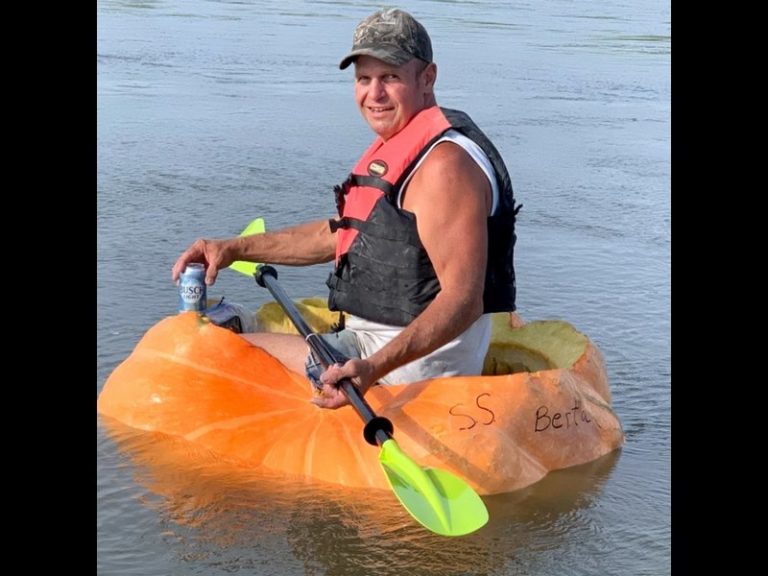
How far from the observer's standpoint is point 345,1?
16234 millimetres

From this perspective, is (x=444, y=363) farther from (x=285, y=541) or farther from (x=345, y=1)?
(x=345, y=1)

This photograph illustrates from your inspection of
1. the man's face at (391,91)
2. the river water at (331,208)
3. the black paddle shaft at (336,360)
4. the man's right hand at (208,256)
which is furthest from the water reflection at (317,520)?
the man's face at (391,91)

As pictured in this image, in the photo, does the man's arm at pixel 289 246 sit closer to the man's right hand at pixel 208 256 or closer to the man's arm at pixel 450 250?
the man's right hand at pixel 208 256

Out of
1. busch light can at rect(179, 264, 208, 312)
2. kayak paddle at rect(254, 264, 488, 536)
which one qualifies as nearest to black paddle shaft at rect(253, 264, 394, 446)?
kayak paddle at rect(254, 264, 488, 536)

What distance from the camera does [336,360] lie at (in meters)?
4.16

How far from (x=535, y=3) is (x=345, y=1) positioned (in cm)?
358

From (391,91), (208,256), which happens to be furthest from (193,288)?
(391,91)

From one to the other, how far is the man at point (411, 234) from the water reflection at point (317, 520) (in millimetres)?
360

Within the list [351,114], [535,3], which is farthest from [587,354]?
[535,3]

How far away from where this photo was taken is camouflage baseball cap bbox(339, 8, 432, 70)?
4148 millimetres

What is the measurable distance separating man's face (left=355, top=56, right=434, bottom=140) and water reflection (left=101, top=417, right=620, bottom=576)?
122cm

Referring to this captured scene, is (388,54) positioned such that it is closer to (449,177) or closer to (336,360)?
(449,177)

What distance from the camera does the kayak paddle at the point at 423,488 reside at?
3.67 metres

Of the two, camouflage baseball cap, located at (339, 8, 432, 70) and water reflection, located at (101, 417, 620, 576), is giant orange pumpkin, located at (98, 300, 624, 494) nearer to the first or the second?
water reflection, located at (101, 417, 620, 576)
